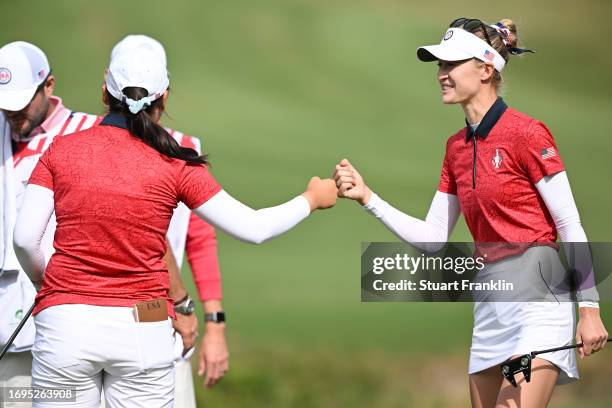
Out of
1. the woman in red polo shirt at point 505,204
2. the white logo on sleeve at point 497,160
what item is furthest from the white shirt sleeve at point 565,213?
the white logo on sleeve at point 497,160

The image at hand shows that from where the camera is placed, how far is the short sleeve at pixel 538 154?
348 cm

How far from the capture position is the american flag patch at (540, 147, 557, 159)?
348cm

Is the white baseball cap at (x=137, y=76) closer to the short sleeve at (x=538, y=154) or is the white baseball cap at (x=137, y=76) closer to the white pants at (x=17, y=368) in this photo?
the short sleeve at (x=538, y=154)

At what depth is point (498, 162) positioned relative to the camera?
3.59 metres

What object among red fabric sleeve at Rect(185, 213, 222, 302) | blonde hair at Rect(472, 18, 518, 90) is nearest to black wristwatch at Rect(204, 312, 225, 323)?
red fabric sleeve at Rect(185, 213, 222, 302)

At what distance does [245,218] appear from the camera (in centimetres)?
338

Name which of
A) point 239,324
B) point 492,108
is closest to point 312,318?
point 239,324

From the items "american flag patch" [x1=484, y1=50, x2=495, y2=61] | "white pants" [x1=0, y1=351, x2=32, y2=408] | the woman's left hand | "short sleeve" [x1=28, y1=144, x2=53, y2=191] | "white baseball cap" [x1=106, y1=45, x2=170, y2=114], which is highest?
"american flag patch" [x1=484, y1=50, x2=495, y2=61]

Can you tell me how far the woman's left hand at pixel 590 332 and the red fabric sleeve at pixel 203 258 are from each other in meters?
1.58

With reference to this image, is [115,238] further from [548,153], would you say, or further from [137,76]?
[548,153]

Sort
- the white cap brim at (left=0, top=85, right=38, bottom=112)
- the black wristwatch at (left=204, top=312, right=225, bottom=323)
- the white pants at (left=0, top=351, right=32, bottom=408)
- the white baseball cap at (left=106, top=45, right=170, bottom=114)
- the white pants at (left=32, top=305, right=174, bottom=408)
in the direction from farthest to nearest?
the black wristwatch at (left=204, top=312, right=225, bottom=323) → the white pants at (left=0, top=351, right=32, bottom=408) → the white cap brim at (left=0, top=85, right=38, bottom=112) → the white baseball cap at (left=106, top=45, right=170, bottom=114) → the white pants at (left=32, top=305, right=174, bottom=408)

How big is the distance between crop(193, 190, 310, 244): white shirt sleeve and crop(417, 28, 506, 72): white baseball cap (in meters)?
0.77

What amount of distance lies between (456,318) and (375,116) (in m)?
2.29

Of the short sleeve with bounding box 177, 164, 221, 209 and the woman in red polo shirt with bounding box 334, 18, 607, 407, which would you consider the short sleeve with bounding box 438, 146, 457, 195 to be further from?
the short sleeve with bounding box 177, 164, 221, 209
